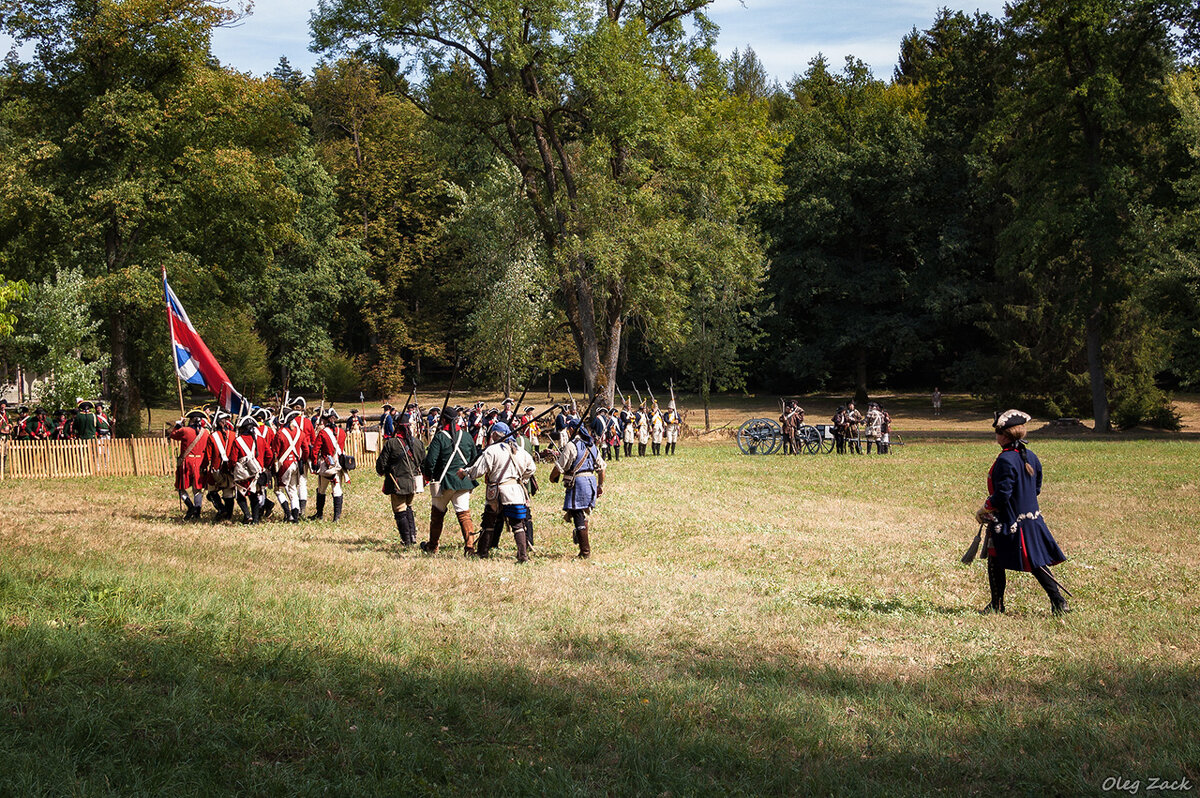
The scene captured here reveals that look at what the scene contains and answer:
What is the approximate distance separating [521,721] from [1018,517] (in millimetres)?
5669

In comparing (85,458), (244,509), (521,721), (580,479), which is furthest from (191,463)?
(521,721)

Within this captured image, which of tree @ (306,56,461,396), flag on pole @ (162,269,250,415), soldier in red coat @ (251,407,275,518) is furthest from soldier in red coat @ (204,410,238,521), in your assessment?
tree @ (306,56,461,396)

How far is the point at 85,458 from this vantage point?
25.7 meters

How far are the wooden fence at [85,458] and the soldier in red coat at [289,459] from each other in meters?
8.89

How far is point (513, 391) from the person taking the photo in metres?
54.3

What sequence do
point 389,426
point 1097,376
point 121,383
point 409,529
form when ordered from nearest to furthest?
point 409,529, point 389,426, point 121,383, point 1097,376

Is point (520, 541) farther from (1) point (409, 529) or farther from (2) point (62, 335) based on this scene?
(2) point (62, 335)

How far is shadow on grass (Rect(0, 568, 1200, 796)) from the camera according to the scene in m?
5.67

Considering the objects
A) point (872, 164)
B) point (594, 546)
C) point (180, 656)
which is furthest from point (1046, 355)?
point (180, 656)

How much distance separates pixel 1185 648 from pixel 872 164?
179 ft

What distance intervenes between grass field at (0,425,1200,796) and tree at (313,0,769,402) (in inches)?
858

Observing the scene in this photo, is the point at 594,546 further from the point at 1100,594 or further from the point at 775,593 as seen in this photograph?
the point at 1100,594

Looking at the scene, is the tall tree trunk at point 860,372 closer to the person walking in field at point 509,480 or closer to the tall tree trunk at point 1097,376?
the tall tree trunk at point 1097,376

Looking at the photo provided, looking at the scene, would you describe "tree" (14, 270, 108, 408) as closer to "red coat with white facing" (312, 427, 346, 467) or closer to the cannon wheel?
"red coat with white facing" (312, 427, 346, 467)
